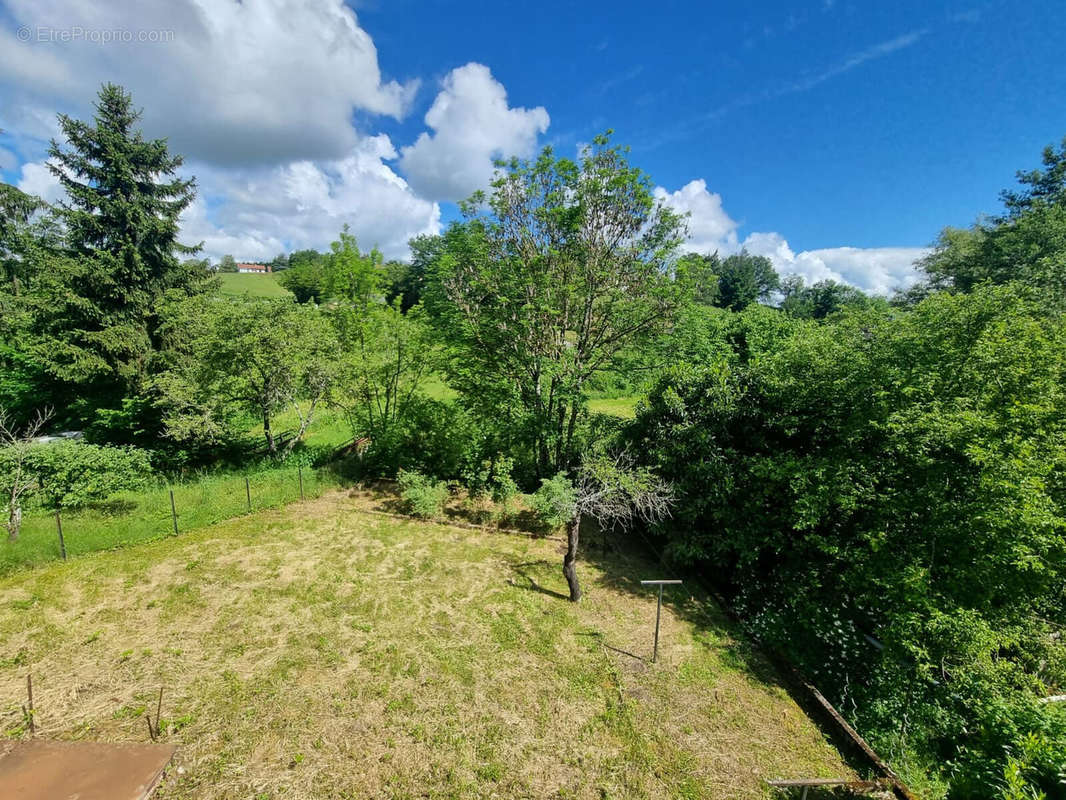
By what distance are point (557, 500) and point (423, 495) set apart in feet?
15.8

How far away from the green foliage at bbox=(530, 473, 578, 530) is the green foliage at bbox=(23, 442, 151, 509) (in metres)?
10.3

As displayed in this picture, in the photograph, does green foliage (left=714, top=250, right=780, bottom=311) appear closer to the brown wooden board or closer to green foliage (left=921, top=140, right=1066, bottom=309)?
green foliage (left=921, top=140, right=1066, bottom=309)

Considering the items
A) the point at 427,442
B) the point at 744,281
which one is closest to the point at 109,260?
the point at 427,442

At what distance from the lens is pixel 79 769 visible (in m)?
4.71

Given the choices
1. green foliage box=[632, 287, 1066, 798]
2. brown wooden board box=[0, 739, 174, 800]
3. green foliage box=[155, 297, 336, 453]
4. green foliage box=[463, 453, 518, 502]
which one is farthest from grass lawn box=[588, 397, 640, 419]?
brown wooden board box=[0, 739, 174, 800]

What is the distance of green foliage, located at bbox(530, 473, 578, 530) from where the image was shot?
28.4ft

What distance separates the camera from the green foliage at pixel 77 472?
30.6 feet

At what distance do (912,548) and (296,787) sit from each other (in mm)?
8987

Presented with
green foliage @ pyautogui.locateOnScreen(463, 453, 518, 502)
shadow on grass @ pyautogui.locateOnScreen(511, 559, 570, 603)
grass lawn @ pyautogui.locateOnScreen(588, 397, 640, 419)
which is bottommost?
shadow on grass @ pyautogui.locateOnScreen(511, 559, 570, 603)

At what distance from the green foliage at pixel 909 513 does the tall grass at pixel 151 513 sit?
1135 centimetres

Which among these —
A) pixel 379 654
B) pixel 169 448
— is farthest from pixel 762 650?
pixel 169 448

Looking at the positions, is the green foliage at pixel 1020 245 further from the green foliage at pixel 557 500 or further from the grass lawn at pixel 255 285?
the grass lawn at pixel 255 285

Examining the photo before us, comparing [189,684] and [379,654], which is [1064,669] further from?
[189,684]

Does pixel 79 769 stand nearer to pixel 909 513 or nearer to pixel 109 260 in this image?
pixel 909 513
